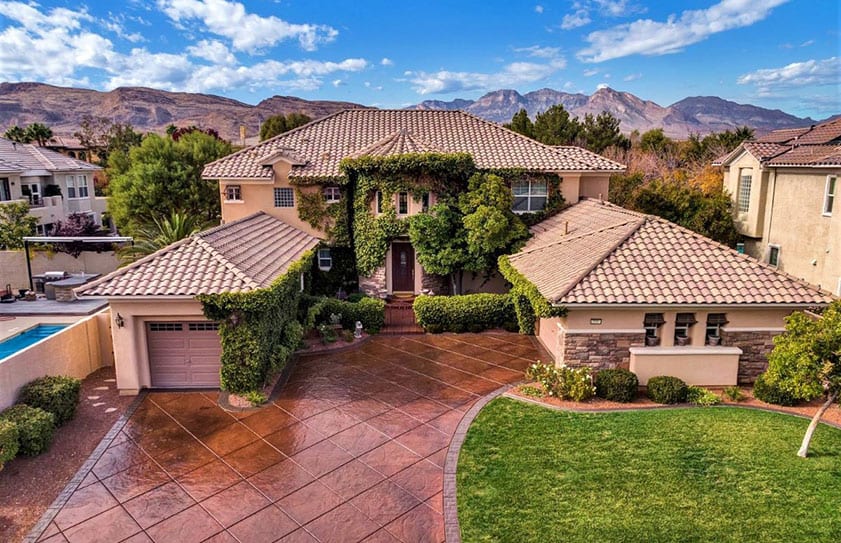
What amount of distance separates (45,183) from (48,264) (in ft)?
41.2

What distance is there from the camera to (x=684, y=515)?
9.87 meters

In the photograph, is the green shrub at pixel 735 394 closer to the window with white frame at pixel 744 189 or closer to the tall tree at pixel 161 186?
the window with white frame at pixel 744 189

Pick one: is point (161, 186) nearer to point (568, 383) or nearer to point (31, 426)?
point (31, 426)

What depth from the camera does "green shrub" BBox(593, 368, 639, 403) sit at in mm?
14898

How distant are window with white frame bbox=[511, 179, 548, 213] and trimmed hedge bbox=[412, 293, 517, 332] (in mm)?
6361

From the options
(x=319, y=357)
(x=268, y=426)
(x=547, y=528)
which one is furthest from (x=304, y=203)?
(x=547, y=528)

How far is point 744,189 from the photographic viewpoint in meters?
31.2

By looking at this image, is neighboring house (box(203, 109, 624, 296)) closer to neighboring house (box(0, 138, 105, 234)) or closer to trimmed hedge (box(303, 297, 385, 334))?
trimmed hedge (box(303, 297, 385, 334))

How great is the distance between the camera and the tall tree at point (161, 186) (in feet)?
107

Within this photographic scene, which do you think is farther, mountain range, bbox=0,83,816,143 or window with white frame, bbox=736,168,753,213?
mountain range, bbox=0,83,816,143

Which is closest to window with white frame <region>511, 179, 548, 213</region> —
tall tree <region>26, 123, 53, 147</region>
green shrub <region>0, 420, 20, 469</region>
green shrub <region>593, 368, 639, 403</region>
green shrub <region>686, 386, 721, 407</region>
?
green shrub <region>593, 368, 639, 403</region>

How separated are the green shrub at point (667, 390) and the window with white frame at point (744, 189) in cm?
2056

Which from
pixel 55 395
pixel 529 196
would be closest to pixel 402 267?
pixel 529 196

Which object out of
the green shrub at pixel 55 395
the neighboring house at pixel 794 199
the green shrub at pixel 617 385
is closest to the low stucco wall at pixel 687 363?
the green shrub at pixel 617 385
